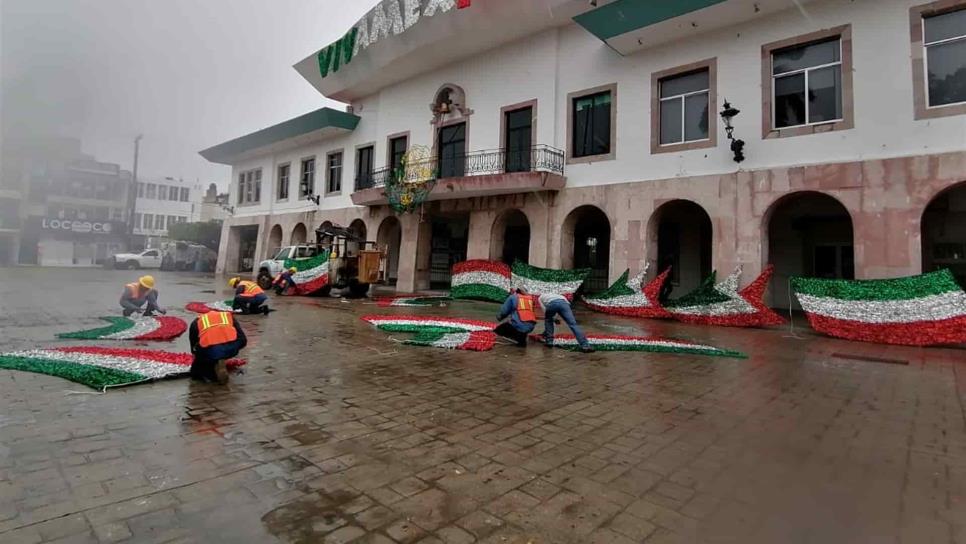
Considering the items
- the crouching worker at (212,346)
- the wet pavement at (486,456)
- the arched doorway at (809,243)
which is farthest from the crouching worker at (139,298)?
the arched doorway at (809,243)

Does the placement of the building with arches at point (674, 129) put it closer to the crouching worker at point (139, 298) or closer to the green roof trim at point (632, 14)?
the green roof trim at point (632, 14)

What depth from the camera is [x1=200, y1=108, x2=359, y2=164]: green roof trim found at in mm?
24906

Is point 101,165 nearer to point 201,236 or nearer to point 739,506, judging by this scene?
point 739,506

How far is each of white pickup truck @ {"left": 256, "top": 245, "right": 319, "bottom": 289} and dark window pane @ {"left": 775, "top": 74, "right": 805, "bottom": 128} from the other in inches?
685

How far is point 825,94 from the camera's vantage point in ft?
40.5

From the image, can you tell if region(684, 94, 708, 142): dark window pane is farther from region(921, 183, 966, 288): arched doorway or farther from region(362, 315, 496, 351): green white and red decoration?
region(362, 315, 496, 351): green white and red decoration

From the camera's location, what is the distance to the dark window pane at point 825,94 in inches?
479

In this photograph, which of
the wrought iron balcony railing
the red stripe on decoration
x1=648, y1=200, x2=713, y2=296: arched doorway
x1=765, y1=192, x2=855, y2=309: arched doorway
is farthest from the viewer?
x1=648, y1=200, x2=713, y2=296: arched doorway

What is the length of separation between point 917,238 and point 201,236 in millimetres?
44955

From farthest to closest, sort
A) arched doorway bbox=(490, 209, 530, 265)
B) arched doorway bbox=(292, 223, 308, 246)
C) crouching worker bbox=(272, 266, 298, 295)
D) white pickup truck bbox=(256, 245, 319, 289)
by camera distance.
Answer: arched doorway bbox=(292, 223, 308, 246)
arched doorway bbox=(490, 209, 530, 265)
white pickup truck bbox=(256, 245, 319, 289)
crouching worker bbox=(272, 266, 298, 295)

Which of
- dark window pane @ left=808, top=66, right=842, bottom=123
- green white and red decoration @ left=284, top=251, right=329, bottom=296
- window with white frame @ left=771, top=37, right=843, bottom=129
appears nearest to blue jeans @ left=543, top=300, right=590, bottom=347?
window with white frame @ left=771, top=37, right=843, bottom=129

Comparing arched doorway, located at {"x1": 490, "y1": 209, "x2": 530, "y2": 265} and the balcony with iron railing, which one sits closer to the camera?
the balcony with iron railing

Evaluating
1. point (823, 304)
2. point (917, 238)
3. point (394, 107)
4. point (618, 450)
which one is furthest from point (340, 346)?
point (394, 107)

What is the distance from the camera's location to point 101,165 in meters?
5.82
